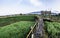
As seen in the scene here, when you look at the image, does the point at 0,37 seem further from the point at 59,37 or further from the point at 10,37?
the point at 59,37

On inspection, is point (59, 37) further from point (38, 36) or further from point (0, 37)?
point (0, 37)

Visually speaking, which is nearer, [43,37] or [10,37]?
[10,37]

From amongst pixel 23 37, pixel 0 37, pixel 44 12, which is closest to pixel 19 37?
pixel 23 37

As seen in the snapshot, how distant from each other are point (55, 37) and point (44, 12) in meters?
128

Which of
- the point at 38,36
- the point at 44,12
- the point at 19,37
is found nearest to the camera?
the point at 19,37

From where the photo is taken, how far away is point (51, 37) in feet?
62.5

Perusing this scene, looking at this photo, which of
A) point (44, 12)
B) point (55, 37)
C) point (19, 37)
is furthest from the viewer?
point (44, 12)

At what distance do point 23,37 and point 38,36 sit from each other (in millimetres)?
2103

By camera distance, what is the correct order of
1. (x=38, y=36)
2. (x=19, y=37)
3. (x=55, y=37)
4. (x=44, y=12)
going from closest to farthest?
1. (x=55, y=37)
2. (x=19, y=37)
3. (x=38, y=36)
4. (x=44, y=12)

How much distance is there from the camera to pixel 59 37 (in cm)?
1866

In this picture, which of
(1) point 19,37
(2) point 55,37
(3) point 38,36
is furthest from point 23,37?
(2) point 55,37

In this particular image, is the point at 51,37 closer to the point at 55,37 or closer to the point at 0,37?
the point at 55,37

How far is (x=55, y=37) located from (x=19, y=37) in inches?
155

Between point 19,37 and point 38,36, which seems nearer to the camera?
point 19,37
